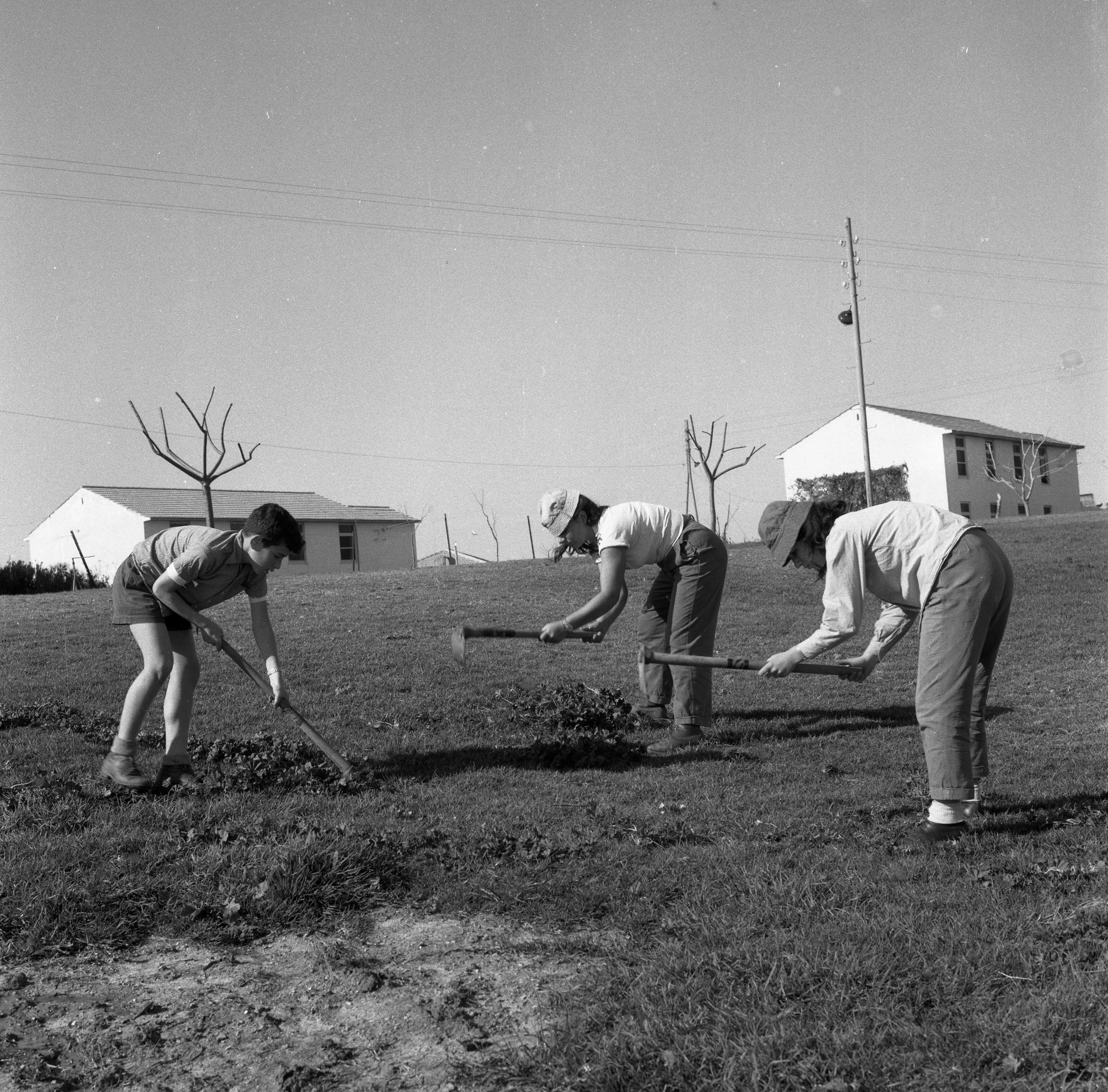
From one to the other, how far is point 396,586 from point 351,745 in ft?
40.1

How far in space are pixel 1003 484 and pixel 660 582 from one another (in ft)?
153

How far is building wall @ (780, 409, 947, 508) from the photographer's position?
151 ft

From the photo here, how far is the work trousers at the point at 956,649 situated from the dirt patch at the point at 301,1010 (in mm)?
Answer: 1733

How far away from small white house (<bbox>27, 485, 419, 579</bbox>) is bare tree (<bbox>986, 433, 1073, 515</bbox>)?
90.4ft

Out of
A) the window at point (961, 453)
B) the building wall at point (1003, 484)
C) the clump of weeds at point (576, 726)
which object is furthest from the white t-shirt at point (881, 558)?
the window at point (961, 453)

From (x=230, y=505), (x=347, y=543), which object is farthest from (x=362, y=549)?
(x=230, y=505)

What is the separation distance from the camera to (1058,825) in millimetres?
4676

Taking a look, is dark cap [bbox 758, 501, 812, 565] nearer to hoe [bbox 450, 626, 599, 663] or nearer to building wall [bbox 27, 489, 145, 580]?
hoe [bbox 450, 626, 599, 663]

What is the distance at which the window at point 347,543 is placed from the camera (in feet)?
153

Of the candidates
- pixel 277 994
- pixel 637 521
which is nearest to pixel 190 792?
pixel 277 994

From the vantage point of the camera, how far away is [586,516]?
607 cm

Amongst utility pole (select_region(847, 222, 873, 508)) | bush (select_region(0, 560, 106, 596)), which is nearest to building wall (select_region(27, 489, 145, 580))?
bush (select_region(0, 560, 106, 596))

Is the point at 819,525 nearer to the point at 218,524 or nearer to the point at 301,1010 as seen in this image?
the point at 301,1010

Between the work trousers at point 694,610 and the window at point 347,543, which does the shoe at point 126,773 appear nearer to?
the work trousers at point 694,610
